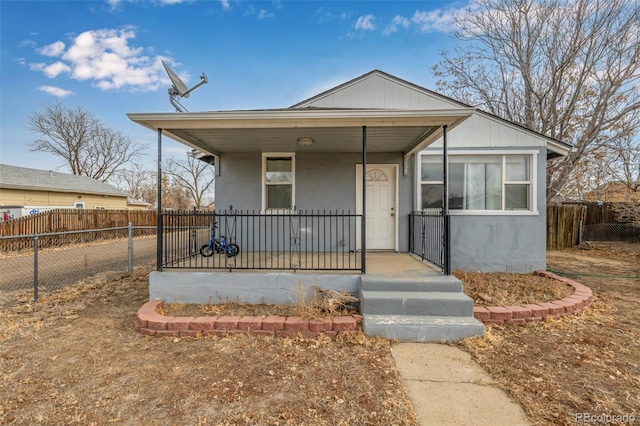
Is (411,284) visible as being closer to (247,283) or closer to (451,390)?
(451,390)

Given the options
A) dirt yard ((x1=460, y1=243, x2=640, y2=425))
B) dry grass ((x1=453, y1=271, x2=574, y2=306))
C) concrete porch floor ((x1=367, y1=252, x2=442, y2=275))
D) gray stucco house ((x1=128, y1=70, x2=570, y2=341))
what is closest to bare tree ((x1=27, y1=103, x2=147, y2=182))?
gray stucco house ((x1=128, y1=70, x2=570, y2=341))

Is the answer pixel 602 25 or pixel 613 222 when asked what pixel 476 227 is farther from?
pixel 613 222

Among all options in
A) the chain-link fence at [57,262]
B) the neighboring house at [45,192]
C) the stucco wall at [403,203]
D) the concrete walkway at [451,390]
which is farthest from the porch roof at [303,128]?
the neighboring house at [45,192]

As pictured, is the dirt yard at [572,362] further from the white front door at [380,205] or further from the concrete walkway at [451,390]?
the white front door at [380,205]

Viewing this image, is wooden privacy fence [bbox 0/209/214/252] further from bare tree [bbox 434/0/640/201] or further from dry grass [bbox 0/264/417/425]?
bare tree [bbox 434/0/640/201]

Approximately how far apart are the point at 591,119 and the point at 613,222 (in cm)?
555

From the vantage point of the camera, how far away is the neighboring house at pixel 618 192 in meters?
10.6

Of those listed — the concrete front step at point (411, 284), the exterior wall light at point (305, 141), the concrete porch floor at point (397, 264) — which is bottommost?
the concrete front step at point (411, 284)

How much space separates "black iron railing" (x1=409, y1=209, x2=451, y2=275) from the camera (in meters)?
4.07

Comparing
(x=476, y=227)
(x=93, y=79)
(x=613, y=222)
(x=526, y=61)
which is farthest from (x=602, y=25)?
(x=93, y=79)

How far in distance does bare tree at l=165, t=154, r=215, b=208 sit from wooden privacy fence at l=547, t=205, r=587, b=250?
87.8 feet

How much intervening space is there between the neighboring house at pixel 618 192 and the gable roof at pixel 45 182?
2421 centimetres

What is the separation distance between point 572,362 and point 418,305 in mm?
1459

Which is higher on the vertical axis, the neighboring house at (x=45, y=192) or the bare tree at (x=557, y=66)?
the bare tree at (x=557, y=66)
